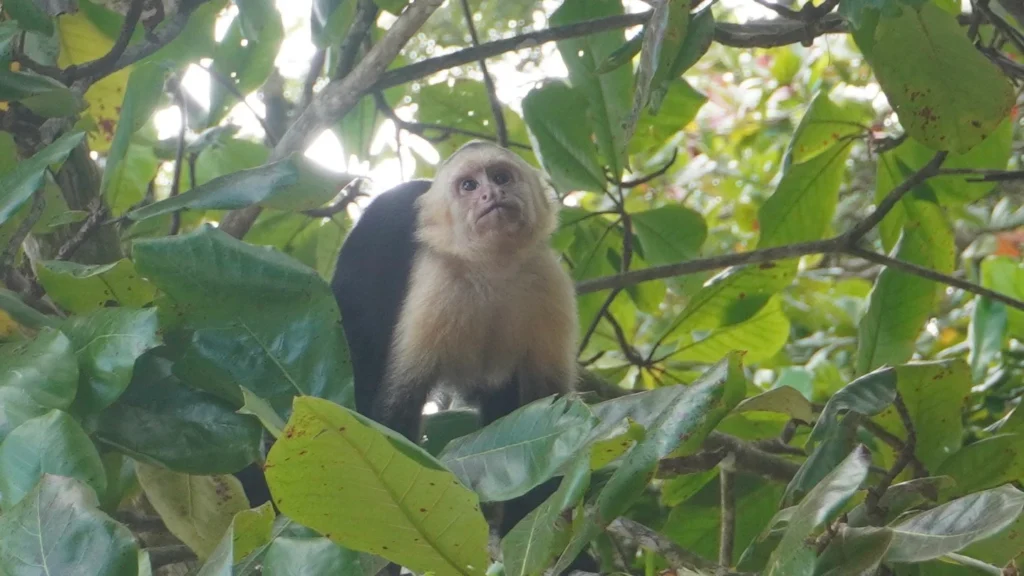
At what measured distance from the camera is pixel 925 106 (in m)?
1.57

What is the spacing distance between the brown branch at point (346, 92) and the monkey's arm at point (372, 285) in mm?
597

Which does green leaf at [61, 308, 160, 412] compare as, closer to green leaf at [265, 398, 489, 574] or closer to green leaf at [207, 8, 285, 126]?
green leaf at [265, 398, 489, 574]

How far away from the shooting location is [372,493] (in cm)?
81

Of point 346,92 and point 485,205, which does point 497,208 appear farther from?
point 346,92

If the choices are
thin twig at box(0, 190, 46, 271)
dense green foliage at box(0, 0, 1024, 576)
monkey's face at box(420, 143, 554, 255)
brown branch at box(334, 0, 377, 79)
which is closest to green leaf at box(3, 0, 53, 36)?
dense green foliage at box(0, 0, 1024, 576)

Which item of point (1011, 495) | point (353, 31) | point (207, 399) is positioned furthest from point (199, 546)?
point (353, 31)

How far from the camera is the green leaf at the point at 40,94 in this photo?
1298 millimetres

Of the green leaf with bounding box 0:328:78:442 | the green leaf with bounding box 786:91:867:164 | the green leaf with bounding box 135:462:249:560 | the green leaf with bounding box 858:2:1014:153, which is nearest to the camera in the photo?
the green leaf with bounding box 0:328:78:442

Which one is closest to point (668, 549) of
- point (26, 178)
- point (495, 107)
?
point (26, 178)

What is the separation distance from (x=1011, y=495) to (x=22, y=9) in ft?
4.21

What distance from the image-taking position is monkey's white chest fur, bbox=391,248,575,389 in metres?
2.12

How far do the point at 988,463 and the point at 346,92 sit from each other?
3.69 feet

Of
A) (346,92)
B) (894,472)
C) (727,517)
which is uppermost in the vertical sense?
(346,92)

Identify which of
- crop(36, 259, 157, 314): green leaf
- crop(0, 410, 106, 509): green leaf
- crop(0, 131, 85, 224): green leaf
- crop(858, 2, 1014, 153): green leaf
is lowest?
crop(0, 410, 106, 509): green leaf
